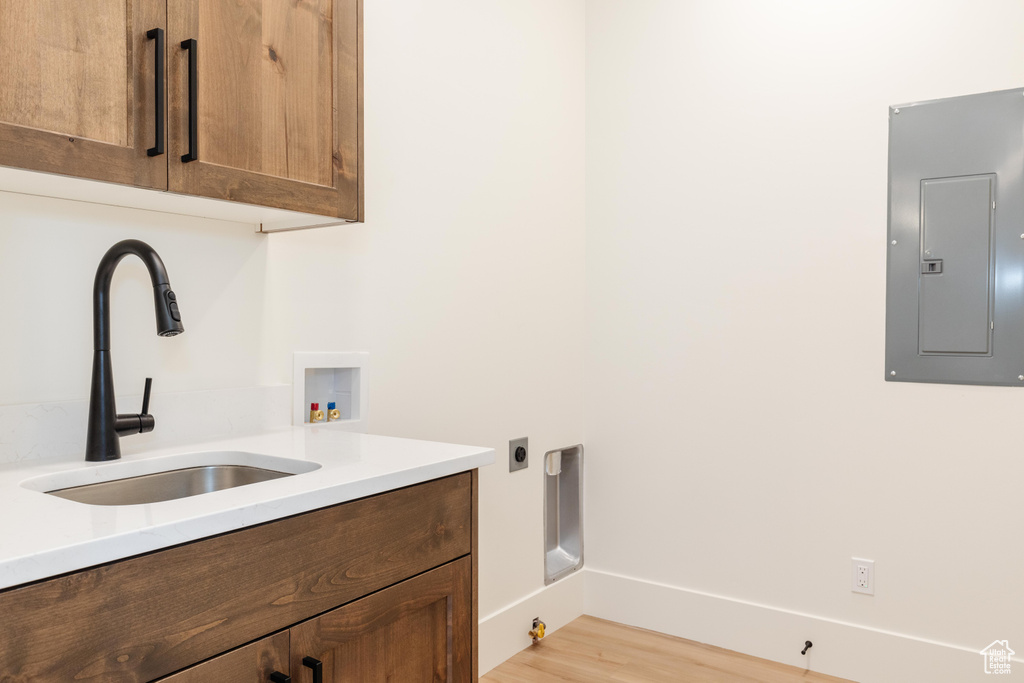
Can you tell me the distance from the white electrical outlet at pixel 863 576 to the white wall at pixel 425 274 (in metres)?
0.98

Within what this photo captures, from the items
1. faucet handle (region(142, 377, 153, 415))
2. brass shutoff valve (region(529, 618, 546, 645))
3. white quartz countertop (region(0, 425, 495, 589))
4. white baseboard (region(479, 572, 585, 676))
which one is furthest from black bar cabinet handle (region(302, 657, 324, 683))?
brass shutoff valve (region(529, 618, 546, 645))

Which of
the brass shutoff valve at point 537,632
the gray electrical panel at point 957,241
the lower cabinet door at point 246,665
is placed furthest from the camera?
the brass shutoff valve at point 537,632

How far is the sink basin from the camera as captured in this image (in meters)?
1.12

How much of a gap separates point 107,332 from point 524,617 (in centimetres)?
163

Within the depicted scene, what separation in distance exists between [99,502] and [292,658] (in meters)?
0.43

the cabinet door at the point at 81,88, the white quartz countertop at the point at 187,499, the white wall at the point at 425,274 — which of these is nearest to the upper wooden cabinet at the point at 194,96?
the cabinet door at the point at 81,88

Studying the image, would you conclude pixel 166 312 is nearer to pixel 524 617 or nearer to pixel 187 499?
pixel 187 499

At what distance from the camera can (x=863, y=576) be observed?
2.17 meters

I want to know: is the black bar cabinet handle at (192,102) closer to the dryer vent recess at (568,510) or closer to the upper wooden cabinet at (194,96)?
the upper wooden cabinet at (194,96)

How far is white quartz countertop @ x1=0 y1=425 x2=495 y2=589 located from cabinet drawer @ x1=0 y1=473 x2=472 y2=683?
0.02m

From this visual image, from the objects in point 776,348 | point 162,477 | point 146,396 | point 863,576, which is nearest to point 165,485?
point 162,477

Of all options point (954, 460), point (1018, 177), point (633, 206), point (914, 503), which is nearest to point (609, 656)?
point (914, 503)

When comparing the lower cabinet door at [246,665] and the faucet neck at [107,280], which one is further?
the faucet neck at [107,280]

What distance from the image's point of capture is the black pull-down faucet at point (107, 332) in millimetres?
1192
